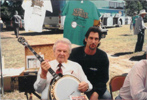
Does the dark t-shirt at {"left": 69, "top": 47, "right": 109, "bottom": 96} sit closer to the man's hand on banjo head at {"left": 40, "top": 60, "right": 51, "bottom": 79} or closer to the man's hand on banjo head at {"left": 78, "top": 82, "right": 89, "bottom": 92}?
the man's hand on banjo head at {"left": 78, "top": 82, "right": 89, "bottom": 92}

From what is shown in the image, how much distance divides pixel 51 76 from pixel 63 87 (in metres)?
0.17

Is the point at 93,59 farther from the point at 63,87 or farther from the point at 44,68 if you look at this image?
the point at 44,68

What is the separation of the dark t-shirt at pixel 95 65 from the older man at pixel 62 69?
0.28ft

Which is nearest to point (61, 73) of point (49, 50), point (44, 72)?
point (44, 72)

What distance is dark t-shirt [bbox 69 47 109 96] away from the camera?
6.89 ft

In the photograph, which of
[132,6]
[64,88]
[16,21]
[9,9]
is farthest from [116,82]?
[9,9]

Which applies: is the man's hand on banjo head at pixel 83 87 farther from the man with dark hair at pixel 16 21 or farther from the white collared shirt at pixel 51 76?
the man with dark hair at pixel 16 21

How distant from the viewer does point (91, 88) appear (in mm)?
2082

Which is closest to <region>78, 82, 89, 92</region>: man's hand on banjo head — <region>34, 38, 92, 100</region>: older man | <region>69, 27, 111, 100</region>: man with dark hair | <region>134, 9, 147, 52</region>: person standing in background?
<region>34, 38, 92, 100</region>: older man

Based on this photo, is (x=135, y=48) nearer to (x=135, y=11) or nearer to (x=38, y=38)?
(x=135, y=11)

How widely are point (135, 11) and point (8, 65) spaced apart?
1686 mm

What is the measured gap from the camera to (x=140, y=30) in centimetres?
226

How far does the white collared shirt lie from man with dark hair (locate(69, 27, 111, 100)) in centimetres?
8

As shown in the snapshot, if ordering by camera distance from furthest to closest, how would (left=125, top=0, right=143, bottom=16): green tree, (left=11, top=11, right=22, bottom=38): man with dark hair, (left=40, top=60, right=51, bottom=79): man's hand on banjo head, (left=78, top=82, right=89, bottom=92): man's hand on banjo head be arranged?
(left=125, top=0, right=143, bottom=16): green tree < (left=11, top=11, right=22, bottom=38): man with dark hair < (left=78, top=82, right=89, bottom=92): man's hand on banjo head < (left=40, top=60, right=51, bottom=79): man's hand on banjo head
